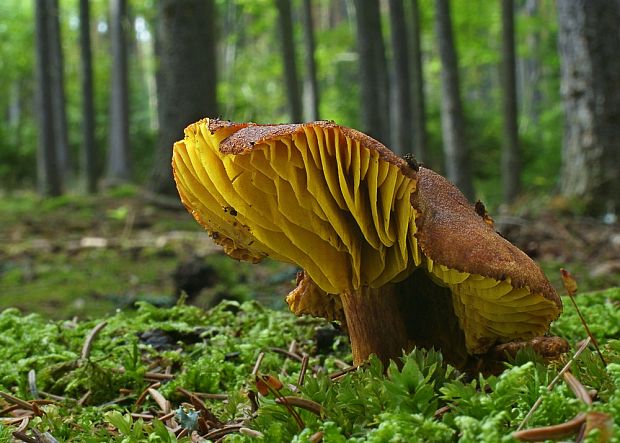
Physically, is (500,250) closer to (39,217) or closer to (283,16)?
(39,217)

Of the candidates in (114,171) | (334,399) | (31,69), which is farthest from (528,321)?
(31,69)

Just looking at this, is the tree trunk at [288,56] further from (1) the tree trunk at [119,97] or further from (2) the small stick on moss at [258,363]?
(2) the small stick on moss at [258,363]

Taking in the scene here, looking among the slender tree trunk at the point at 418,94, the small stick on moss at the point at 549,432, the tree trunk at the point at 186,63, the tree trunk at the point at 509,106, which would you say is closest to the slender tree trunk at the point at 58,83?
the tree trunk at the point at 186,63

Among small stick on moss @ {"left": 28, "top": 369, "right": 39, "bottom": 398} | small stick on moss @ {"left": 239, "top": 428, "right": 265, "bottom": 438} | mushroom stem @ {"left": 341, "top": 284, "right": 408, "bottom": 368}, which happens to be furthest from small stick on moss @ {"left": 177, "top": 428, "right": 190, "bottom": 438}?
small stick on moss @ {"left": 28, "top": 369, "right": 39, "bottom": 398}

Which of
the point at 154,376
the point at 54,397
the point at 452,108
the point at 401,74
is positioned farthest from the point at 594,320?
the point at 401,74

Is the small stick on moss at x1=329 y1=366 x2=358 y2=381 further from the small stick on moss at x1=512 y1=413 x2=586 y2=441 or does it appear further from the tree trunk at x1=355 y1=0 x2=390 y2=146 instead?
the tree trunk at x1=355 y1=0 x2=390 y2=146

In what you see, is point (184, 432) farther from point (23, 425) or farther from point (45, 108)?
point (45, 108)
